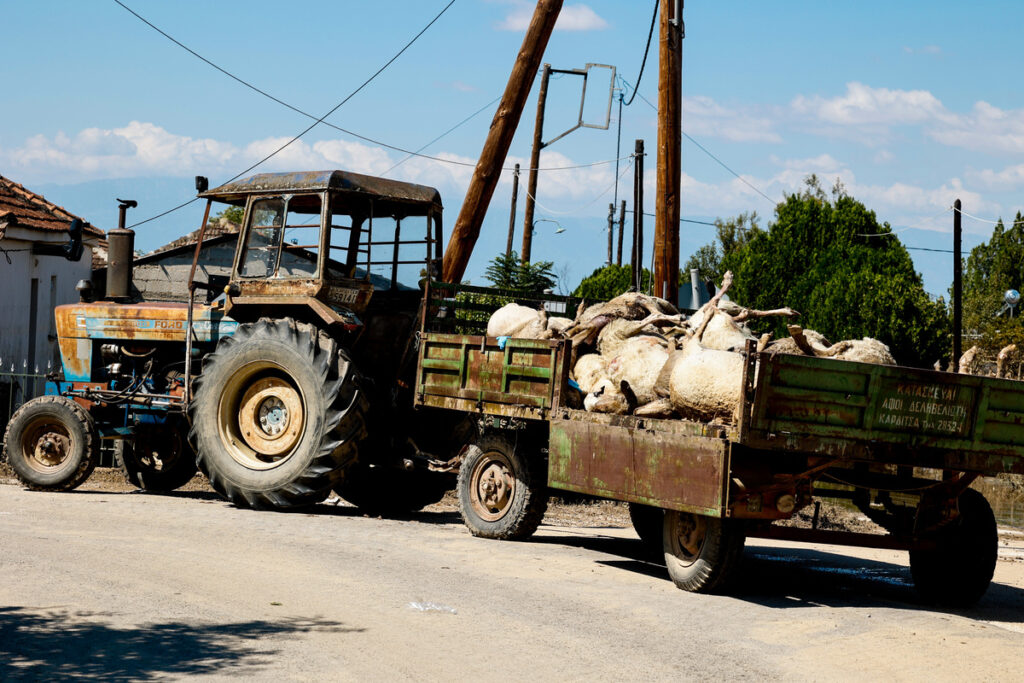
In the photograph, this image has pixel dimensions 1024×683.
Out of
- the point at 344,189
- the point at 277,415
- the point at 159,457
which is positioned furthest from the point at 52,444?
the point at 344,189

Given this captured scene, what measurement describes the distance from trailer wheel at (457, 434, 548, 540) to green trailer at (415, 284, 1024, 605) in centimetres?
3

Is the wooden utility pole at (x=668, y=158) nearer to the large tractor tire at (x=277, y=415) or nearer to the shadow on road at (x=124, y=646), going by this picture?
the large tractor tire at (x=277, y=415)

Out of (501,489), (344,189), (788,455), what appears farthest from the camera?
(344,189)

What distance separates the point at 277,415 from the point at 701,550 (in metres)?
4.88

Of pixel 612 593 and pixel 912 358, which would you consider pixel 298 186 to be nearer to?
pixel 612 593

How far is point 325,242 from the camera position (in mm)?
11578

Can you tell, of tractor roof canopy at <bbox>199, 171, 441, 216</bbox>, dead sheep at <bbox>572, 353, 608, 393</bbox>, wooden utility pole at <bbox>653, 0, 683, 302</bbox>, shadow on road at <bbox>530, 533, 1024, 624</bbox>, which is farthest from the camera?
wooden utility pole at <bbox>653, 0, 683, 302</bbox>

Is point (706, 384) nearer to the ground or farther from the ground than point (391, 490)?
farther from the ground

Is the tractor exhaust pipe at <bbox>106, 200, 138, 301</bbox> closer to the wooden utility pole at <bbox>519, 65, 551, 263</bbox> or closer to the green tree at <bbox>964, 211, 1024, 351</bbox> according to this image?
the wooden utility pole at <bbox>519, 65, 551, 263</bbox>

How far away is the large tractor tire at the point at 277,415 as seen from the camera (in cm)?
1107

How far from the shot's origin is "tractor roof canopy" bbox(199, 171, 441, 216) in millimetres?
11648

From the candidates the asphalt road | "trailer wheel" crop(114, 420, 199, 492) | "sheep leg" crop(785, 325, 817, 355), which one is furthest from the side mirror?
"sheep leg" crop(785, 325, 817, 355)

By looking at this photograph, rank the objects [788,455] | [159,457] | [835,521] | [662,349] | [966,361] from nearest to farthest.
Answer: [788,455] < [966,361] < [662,349] < [159,457] < [835,521]

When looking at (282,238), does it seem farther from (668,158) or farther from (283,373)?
(668,158)
